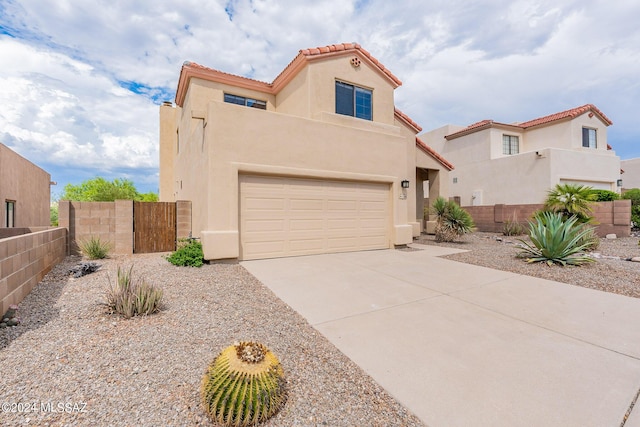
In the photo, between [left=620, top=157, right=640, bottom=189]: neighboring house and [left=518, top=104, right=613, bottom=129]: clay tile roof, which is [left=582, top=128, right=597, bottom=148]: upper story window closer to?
[left=518, top=104, right=613, bottom=129]: clay tile roof

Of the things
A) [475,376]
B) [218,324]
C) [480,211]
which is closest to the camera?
[475,376]

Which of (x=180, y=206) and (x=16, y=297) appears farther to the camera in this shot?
(x=180, y=206)

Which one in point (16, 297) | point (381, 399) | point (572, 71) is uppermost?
point (572, 71)

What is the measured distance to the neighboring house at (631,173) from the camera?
26797 millimetres

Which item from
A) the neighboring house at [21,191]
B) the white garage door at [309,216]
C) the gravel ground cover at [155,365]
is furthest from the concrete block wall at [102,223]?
the neighboring house at [21,191]

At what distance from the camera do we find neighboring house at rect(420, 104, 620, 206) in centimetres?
1786

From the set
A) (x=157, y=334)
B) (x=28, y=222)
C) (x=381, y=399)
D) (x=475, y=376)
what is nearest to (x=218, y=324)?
(x=157, y=334)

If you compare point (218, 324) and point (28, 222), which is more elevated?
point (28, 222)

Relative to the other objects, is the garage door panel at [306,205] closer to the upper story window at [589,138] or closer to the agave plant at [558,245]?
the agave plant at [558,245]

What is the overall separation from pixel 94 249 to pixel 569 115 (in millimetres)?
26828

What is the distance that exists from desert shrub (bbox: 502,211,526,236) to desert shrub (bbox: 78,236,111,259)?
1807 cm

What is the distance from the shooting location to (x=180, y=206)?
32.9ft

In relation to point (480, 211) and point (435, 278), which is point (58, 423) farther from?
point (480, 211)

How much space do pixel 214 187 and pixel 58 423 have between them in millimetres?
5962
